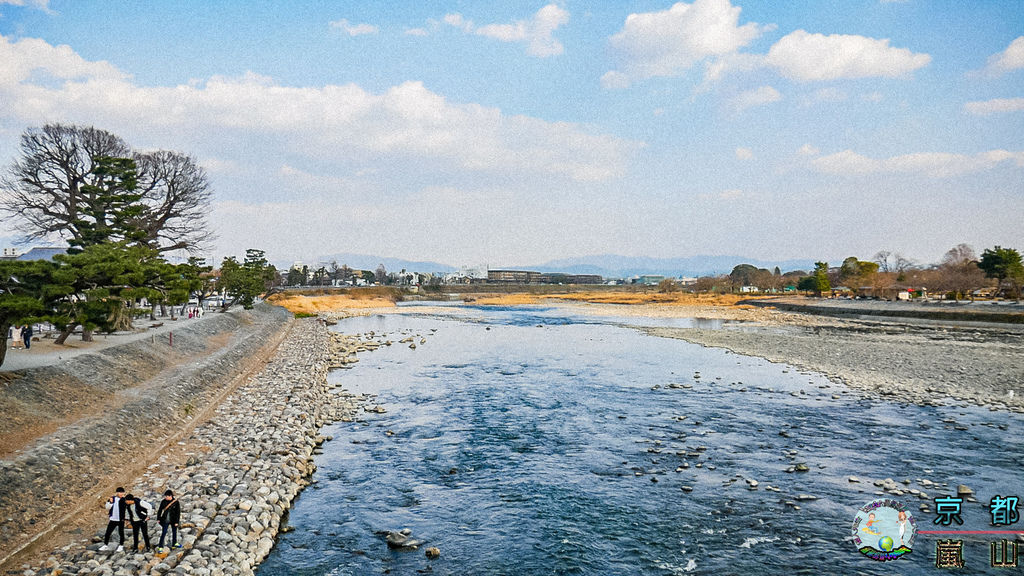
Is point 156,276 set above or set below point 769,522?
above

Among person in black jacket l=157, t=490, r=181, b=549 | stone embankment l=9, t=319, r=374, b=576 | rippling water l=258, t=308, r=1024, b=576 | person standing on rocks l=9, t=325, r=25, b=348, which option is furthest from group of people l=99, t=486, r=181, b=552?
person standing on rocks l=9, t=325, r=25, b=348

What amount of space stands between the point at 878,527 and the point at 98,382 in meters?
20.5

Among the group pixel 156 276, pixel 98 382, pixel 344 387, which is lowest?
pixel 344 387

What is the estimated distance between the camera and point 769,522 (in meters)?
10.1

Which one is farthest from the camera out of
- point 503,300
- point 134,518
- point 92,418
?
point 503,300

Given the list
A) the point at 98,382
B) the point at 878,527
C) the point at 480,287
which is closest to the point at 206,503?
the point at 98,382

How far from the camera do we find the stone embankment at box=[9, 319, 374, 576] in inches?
317

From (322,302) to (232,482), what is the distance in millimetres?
79172

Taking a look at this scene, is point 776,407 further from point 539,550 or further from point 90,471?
point 90,471

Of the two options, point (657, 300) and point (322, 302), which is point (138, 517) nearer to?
point (322, 302)

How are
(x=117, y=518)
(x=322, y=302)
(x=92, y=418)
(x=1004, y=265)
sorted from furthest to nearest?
1. (x=322, y=302)
2. (x=1004, y=265)
3. (x=92, y=418)
4. (x=117, y=518)

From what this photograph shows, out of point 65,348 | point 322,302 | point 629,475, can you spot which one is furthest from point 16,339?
point 322,302

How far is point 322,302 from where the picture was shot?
283 ft

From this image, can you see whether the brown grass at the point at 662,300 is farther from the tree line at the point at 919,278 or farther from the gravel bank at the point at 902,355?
the gravel bank at the point at 902,355
